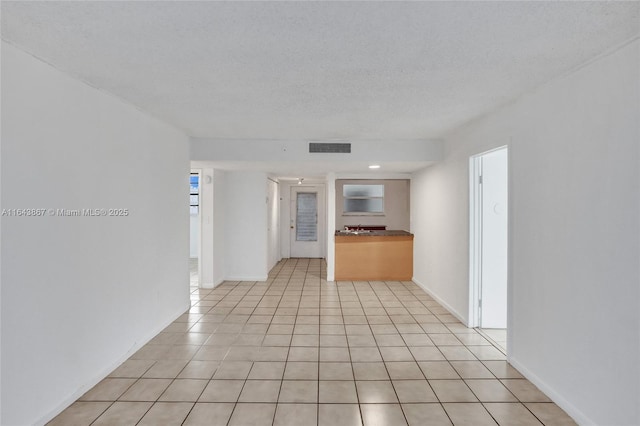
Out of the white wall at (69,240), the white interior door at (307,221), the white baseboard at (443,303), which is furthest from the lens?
the white interior door at (307,221)

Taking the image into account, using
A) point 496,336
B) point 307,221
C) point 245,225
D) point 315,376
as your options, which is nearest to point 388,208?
point 307,221

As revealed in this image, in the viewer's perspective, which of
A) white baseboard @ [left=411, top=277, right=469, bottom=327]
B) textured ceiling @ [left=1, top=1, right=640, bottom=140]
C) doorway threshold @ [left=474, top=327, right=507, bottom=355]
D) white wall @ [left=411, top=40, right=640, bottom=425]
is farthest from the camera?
white baseboard @ [left=411, top=277, right=469, bottom=327]

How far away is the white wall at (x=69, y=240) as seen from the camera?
6.80ft

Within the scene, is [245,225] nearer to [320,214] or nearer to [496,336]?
[320,214]

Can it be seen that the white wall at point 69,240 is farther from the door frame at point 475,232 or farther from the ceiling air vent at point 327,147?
the door frame at point 475,232

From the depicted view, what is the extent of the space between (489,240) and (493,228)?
14 cm

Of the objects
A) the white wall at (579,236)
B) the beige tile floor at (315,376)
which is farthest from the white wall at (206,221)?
the white wall at (579,236)

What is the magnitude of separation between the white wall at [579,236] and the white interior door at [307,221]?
6.31 m

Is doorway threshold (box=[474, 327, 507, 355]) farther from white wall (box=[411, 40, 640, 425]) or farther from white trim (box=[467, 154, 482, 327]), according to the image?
white wall (box=[411, 40, 640, 425])

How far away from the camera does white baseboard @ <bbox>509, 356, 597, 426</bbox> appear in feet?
7.48

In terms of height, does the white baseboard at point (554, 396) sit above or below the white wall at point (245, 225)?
below

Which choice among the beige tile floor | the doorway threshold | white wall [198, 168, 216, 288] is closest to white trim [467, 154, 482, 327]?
the doorway threshold

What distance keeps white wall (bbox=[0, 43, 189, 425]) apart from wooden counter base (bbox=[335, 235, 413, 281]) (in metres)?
3.65

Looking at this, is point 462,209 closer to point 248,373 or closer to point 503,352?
point 503,352
